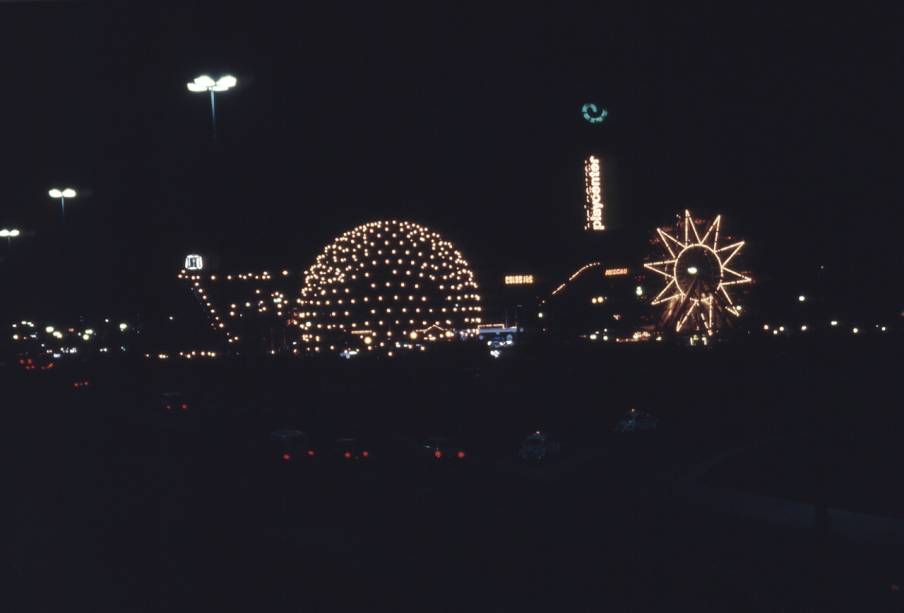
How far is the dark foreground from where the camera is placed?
11.0 metres

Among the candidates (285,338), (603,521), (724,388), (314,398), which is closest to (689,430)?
(724,388)

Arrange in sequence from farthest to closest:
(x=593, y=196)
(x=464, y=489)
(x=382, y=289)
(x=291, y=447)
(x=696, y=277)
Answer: (x=593, y=196), (x=696, y=277), (x=382, y=289), (x=291, y=447), (x=464, y=489)

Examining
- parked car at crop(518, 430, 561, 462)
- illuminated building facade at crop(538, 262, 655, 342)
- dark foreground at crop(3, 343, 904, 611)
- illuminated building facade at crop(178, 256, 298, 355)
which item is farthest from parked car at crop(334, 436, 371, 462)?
illuminated building facade at crop(538, 262, 655, 342)

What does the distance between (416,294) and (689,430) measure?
15411mm

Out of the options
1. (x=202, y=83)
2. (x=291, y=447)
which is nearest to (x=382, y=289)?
(x=202, y=83)

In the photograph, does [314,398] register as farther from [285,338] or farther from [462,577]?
[462,577]

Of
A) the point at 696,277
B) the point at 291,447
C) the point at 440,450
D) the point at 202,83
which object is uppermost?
the point at 202,83

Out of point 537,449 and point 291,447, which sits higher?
point 291,447

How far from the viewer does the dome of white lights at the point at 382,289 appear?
41.1 m

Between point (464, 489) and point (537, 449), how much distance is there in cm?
582

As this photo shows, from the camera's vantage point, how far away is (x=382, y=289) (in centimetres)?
4116

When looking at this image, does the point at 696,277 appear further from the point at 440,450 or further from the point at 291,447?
the point at 291,447

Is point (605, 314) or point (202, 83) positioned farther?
point (605, 314)

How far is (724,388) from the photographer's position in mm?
31547
